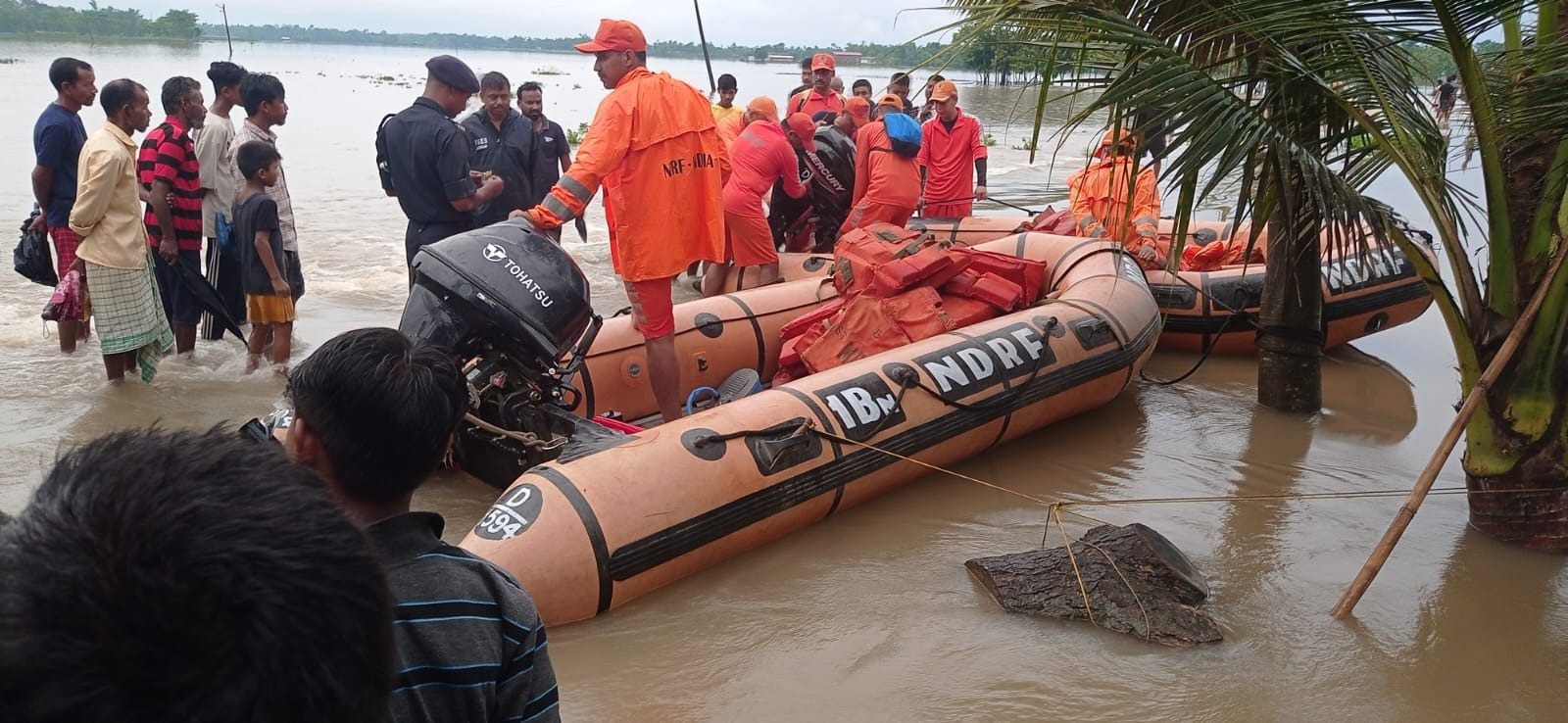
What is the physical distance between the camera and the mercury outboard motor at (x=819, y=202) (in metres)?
9.02

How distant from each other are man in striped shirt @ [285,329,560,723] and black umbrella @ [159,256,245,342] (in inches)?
206

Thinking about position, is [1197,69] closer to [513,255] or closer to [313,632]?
[513,255]

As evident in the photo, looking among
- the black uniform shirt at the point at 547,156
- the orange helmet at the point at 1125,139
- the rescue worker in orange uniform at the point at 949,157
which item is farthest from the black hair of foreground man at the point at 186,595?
the rescue worker in orange uniform at the point at 949,157

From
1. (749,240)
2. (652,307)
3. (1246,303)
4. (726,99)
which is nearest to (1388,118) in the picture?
(652,307)

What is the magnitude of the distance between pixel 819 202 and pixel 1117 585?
5.66 meters

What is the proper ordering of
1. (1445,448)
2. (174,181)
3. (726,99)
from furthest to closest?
(726,99) → (174,181) → (1445,448)

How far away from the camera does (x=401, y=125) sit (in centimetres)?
553

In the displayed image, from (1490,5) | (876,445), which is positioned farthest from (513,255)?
(1490,5)

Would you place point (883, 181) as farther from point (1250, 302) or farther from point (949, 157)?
point (1250, 302)

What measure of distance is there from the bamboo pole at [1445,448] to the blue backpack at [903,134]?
13.3 feet

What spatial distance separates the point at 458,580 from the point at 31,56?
162 feet

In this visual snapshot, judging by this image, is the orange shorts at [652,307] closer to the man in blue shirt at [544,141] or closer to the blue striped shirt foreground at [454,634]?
the man in blue shirt at [544,141]

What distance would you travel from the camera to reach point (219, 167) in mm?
6176

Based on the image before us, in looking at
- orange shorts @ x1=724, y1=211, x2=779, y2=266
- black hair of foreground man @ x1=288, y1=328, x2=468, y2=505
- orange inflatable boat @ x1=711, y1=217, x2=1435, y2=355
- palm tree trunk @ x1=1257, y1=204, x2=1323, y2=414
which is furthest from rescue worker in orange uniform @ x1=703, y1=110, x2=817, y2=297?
black hair of foreground man @ x1=288, y1=328, x2=468, y2=505
